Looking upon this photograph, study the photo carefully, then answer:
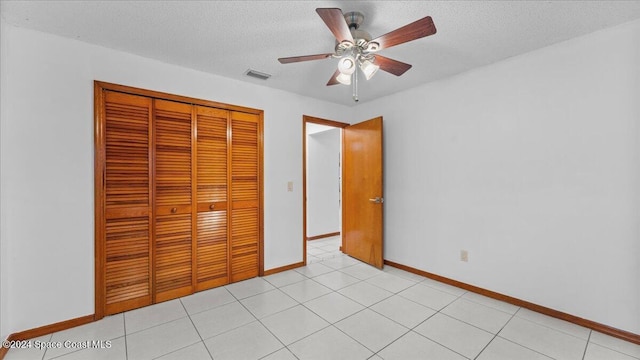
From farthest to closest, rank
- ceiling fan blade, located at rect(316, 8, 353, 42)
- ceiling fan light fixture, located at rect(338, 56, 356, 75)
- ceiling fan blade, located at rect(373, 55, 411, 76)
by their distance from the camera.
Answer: ceiling fan blade, located at rect(373, 55, 411, 76) < ceiling fan light fixture, located at rect(338, 56, 356, 75) < ceiling fan blade, located at rect(316, 8, 353, 42)

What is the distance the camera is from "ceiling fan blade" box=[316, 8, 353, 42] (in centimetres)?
146

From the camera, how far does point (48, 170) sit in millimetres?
2135

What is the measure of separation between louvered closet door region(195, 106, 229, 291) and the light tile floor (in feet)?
0.68

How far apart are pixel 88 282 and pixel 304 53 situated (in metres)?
2.81

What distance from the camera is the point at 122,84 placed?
96.3 inches

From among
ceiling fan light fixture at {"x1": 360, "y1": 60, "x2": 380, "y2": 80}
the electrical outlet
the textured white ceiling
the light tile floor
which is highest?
Result: the textured white ceiling

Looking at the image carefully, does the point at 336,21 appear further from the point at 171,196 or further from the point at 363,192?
the point at 363,192

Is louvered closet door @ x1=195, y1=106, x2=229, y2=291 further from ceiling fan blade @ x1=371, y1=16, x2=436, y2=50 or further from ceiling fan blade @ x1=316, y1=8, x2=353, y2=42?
ceiling fan blade @ x1=371, y1=16, x2=436, y2=50

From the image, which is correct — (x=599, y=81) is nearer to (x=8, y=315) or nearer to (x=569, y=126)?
(x=569, y=126)

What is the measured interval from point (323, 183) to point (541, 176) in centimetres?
373

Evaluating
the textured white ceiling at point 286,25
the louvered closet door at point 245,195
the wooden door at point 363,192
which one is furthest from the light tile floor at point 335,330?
the textured white ceiling at point 286,25

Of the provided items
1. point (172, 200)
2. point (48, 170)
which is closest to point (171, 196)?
point (172, 200)

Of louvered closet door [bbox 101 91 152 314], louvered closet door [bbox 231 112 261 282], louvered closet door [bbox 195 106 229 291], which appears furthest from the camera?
louvered closet door [bbox 231 112 261 282]

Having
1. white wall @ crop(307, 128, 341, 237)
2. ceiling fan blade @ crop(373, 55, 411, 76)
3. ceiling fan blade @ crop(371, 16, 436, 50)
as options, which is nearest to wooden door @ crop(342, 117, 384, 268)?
white wall @ crop(307, 128, 341, 237)
